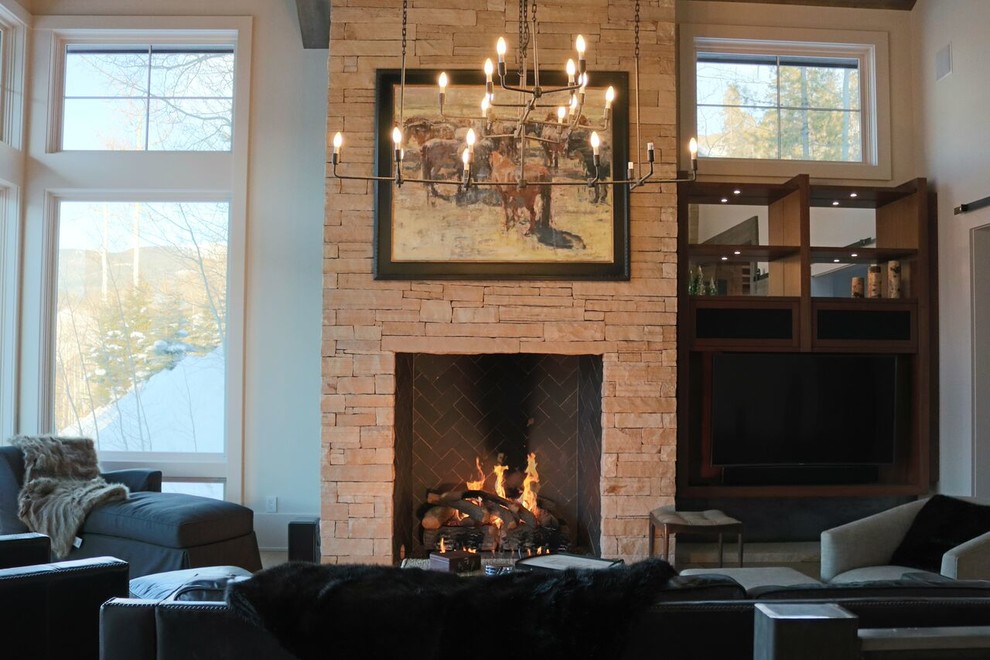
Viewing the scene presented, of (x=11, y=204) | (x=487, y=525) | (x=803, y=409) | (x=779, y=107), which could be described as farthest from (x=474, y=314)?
(x=11, y=204)

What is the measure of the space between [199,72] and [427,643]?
16.5 ft

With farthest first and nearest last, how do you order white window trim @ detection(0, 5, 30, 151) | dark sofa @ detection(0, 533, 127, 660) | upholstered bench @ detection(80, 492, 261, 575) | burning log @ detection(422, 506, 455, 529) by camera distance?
white window trim @ detection(0, 5, 30, 151), burning log @ detection(422, 506, 455, 529), upholstered bench @ detection(80, 492, 261, 575), dark sofa @ detection(0, 533, 127, 660)

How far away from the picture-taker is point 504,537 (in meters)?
5.10

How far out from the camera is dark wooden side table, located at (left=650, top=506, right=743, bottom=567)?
4418mm

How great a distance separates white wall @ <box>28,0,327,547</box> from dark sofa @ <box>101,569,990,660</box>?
11.8ft

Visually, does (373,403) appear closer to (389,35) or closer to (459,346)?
(459,346)

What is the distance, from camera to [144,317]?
5.67m

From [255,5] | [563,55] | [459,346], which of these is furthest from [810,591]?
[255,5]

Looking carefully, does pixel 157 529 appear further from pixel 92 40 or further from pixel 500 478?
pixel 92 40

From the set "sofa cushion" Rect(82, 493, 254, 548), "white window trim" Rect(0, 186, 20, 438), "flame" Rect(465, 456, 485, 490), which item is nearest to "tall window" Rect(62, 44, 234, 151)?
"white window trim" Rect(0, 186, 20, 438)

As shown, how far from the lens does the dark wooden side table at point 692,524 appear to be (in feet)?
14.5

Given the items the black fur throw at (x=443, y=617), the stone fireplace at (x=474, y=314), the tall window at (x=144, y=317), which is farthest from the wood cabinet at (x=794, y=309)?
the black fur throw at (x=443, y=617)

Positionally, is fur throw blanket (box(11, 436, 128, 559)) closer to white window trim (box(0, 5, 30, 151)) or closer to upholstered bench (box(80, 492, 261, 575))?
upholstered bench (box(80, 492, 261, 575))

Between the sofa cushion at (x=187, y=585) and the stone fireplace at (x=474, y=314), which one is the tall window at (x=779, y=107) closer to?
the stone fireplace at (x=474, y=314)
